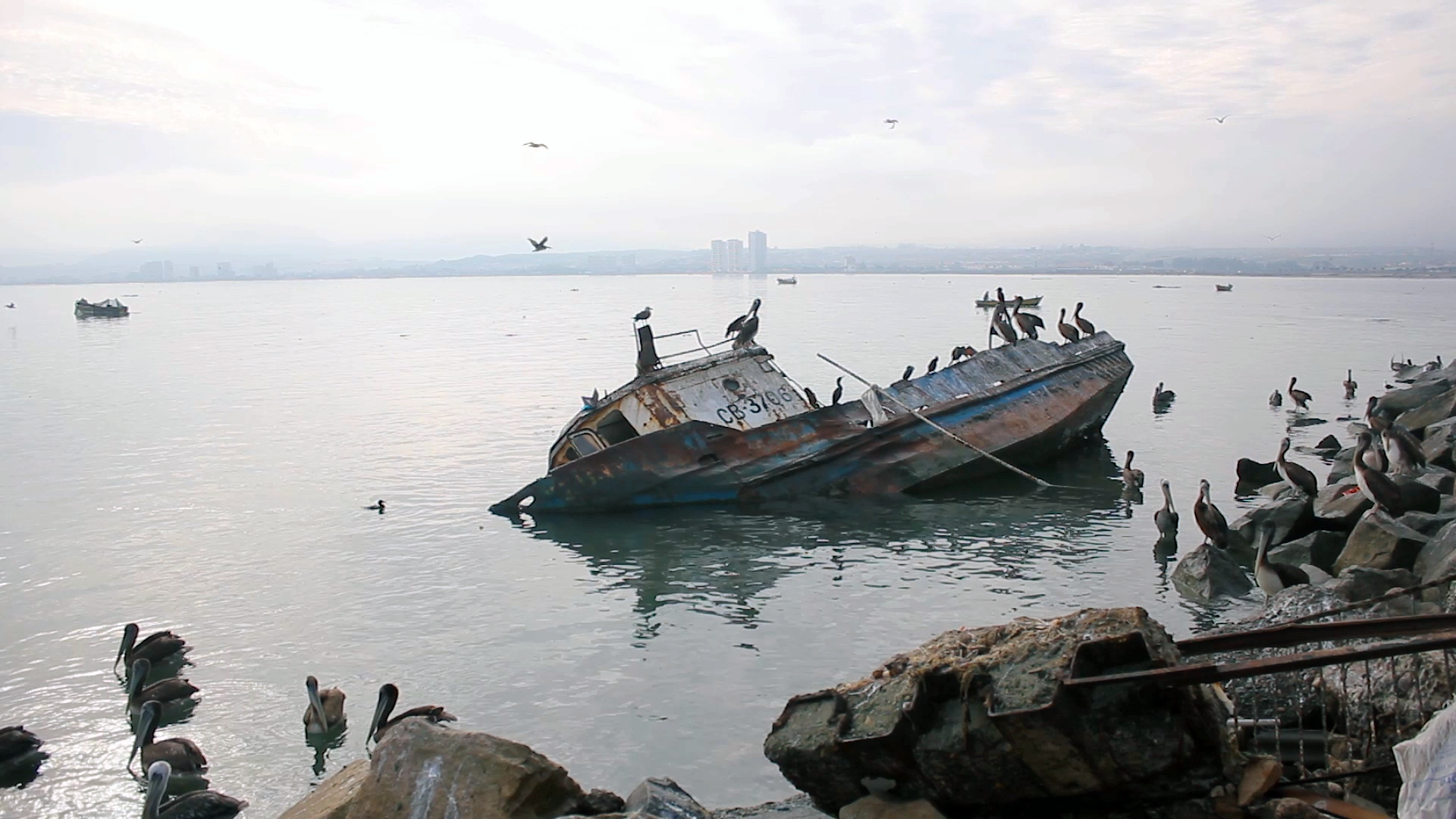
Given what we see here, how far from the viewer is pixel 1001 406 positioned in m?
A: 20.3

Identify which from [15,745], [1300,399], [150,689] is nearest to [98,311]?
[1300,399]

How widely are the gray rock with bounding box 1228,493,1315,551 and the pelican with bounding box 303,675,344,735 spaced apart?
10625 millimetres

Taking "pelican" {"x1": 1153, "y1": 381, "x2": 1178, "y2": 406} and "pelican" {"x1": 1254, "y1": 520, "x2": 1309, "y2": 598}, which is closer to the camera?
"pelican" {"x1": 1254, "y1": 520, "x2": 1309, "y2": 598}

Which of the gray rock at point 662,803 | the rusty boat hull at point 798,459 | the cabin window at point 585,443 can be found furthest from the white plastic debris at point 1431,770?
the cabin window at point 585,443

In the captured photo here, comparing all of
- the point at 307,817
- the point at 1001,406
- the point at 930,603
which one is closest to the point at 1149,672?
the point at 307,817

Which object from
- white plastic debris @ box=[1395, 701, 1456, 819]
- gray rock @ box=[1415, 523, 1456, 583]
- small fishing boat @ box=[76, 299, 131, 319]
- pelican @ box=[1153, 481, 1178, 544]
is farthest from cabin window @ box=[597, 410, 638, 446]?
small fishing boat @ box=[76, 299, 131, 319]

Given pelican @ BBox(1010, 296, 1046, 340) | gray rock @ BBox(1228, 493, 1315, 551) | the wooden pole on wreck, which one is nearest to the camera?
gray rock @ BBox(1228, 493, 1315, 551)

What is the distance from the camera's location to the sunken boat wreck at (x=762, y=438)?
59.3ft

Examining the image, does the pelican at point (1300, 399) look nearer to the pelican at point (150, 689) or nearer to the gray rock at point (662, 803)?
the gray rock at point (662, 803)

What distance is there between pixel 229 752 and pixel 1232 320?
7102 centimetres

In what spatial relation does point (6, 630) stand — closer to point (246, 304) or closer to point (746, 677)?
point (746, 677)

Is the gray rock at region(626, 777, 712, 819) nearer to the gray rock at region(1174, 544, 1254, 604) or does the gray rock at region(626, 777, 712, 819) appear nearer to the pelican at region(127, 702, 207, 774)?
the pelican at region(127, 702, 207, 774)

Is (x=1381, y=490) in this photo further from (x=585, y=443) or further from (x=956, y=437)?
(x=585, y=443)

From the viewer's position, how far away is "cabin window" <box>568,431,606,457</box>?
19.1 metres
